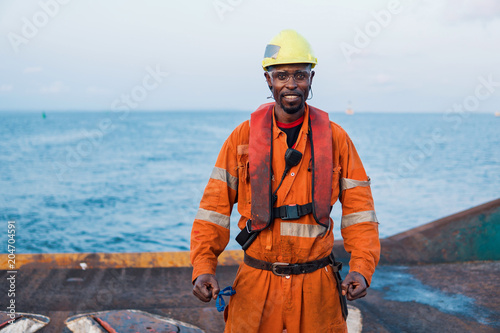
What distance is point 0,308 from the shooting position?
4.20m

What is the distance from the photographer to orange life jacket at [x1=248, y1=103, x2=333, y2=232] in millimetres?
2389

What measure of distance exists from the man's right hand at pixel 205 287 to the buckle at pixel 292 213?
462mm

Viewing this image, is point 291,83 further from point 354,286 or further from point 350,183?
point 354,286

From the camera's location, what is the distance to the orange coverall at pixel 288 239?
2.41 metres

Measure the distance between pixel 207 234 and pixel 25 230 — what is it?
633 inches

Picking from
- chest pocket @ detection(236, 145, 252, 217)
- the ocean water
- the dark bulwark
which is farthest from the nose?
the ocean water

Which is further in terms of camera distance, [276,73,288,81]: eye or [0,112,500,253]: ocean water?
[0,112,500,253]: ocean water

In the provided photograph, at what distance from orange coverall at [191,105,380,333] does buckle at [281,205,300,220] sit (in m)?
0.03

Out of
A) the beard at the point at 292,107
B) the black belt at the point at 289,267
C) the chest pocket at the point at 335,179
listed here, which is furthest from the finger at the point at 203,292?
the beard at the point at 292,107

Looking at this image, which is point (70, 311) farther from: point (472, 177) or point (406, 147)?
point (406, 147)

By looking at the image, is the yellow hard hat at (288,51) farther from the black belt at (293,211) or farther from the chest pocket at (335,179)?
the black belt at (293,211)

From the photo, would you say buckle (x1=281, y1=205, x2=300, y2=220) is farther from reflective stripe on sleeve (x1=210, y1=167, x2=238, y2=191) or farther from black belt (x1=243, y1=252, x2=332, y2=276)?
reflective stripe on sleeve (x1=210, y1=167, x2=238, y2=191)

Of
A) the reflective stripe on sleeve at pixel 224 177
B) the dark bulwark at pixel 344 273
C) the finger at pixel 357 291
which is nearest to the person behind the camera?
the finger at pixel 357 291

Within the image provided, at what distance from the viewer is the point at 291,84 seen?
2414 millimetres
